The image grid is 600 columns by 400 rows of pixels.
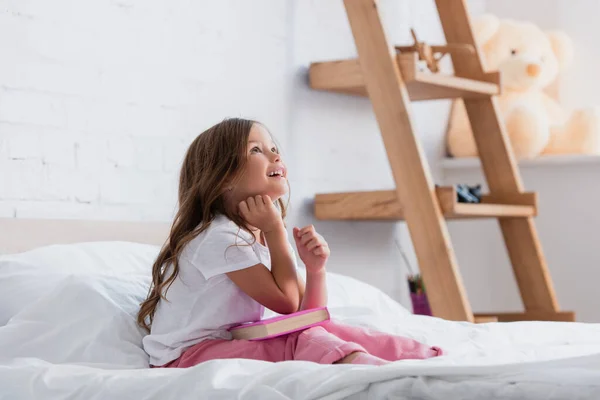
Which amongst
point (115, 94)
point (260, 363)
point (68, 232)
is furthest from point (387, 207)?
point (260, 363)

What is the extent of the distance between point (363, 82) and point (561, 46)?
0.86 metres

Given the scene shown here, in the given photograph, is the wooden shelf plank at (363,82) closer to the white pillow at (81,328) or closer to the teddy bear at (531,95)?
the teddy bear at (531,95)

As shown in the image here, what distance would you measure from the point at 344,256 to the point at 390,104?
0.53 m

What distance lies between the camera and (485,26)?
3.02 meters

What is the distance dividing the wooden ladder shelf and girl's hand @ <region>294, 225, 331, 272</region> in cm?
91

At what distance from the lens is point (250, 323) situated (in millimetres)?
1404

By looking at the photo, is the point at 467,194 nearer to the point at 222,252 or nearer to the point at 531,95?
the point at 531,95

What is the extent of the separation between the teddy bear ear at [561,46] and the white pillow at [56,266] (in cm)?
173

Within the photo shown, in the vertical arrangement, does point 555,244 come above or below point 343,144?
below

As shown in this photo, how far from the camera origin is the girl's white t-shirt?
4.55 feet

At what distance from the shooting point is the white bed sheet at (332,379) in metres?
0.86

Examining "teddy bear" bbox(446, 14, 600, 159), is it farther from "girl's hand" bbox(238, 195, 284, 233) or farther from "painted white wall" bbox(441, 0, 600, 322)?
"girl's hand" bbox(238, 195, 284, 233)

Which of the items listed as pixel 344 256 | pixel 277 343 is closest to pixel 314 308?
pixel 277 343

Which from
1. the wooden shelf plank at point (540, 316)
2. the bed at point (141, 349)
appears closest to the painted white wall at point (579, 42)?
the wooden shelf plank at point (540, 316)
